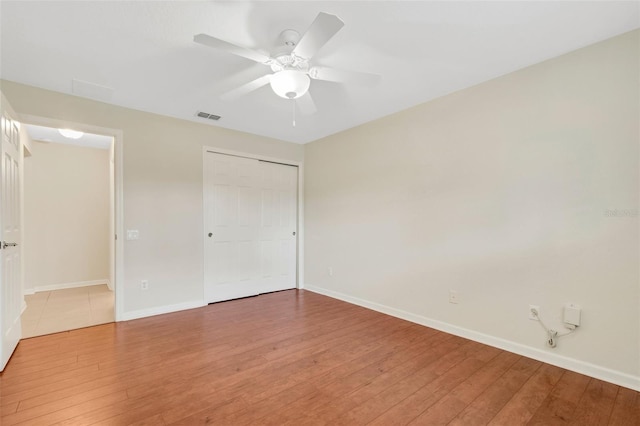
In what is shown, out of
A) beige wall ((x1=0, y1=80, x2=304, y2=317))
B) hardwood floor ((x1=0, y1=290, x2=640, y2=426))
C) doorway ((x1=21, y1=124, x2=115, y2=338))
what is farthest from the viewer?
doorway ((x1=21, y1=124, x2=115, y2=338))

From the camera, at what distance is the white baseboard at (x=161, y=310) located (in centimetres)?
324

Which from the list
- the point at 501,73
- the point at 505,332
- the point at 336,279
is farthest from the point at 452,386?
the point at 501,73

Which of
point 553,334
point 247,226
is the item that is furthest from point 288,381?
point 247,226

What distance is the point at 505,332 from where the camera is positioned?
253cm

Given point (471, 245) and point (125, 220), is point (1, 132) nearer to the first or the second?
point (125, 220)

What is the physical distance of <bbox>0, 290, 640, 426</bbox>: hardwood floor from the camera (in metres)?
1.68

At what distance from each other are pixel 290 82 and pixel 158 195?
2.50m

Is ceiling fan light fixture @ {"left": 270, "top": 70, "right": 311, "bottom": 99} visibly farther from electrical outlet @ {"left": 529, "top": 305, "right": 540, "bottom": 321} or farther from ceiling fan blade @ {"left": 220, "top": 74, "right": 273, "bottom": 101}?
electrical outlet @ {"left": 529, "top": 305, "right": 540, "bottom": 321}

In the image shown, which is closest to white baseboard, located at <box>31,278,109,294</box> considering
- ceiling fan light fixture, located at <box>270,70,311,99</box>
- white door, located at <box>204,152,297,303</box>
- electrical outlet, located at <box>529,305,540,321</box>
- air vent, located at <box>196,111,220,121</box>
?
white door, located at <box>204,152,297,303</box>

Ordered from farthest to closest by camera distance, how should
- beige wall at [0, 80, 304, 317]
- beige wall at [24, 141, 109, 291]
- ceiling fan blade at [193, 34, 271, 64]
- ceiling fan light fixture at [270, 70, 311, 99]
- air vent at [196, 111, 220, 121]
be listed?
1. beige wall at [24, 141, 109, 291]
2. air vent at [196, 111, 220, 121]
3. beige wall at [0, 80, 304, 317]
4. ceiling fan light fixture at [270, 70, 311, 99]
5. ceiling fan blade at [193, 34, 271, 64]

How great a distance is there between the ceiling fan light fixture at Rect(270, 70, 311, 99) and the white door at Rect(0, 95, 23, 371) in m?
2.19

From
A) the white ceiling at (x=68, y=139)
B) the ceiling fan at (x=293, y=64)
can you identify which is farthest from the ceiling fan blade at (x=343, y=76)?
the white ceiling at (x=68, y=139)

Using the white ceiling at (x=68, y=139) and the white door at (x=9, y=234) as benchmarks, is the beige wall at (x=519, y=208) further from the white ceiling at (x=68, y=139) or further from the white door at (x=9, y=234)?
the white ceiling at (x=68, y=139)

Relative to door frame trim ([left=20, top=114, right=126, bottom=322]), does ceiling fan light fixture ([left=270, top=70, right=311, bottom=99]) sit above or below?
above
